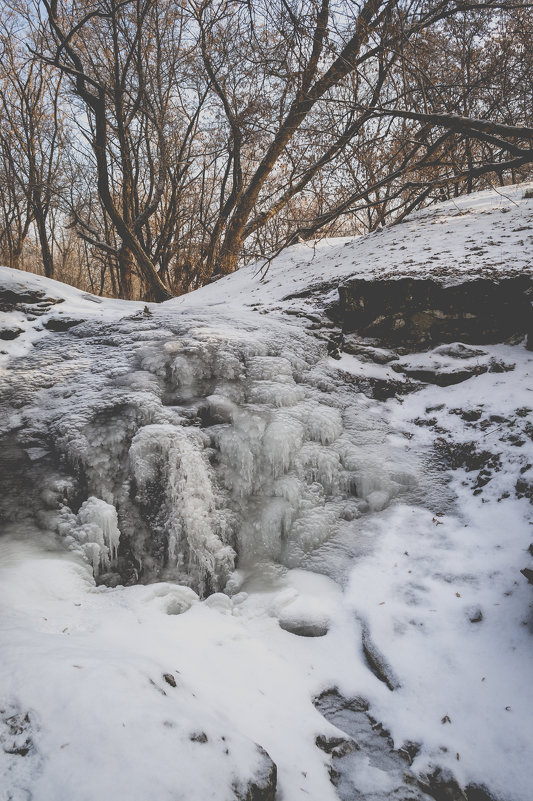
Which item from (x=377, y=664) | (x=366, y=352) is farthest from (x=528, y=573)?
(x=366, y=352)

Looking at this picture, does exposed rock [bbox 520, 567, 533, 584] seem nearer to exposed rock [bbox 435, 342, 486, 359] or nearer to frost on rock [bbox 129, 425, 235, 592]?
frost on rock [bbox 129, 425, 235, 592]

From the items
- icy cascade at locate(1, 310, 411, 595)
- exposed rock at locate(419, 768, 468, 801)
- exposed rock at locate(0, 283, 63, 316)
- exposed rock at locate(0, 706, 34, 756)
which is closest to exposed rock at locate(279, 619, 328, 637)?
icy cascade at locate(1, 310, 411, 595)

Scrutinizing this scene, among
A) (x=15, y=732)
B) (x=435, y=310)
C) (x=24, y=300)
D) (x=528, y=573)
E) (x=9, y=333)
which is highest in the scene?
(x=435, y=310)

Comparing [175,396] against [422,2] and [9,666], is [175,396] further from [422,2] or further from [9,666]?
[422,2]

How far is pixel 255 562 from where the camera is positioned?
11.3ft

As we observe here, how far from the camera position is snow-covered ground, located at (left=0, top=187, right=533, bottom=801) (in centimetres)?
153

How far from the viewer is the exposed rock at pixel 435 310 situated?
498 cm

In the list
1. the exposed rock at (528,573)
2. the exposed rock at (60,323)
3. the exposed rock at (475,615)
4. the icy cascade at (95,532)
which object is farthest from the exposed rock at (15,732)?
the exposed rock at (60,323)

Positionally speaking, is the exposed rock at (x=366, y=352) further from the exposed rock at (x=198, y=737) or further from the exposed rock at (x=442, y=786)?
the exposed rock at (x=198, y=737)

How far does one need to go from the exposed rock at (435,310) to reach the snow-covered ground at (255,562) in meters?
0.35

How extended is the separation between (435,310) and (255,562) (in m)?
4.12

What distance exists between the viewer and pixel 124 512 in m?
3.48

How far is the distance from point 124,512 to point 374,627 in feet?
7.41

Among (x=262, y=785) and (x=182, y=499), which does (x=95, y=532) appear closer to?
(x=182, y=499)
